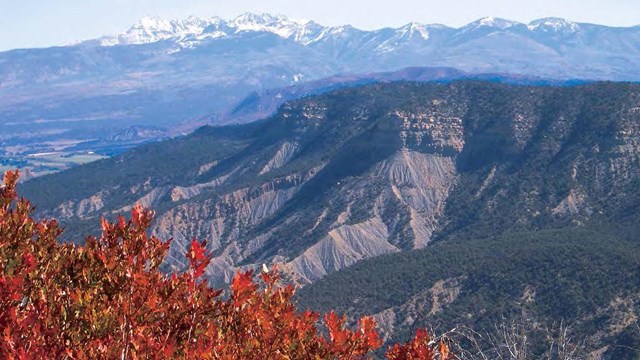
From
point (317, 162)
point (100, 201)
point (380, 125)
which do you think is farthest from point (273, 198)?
point (100, 201)

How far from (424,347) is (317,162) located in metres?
151

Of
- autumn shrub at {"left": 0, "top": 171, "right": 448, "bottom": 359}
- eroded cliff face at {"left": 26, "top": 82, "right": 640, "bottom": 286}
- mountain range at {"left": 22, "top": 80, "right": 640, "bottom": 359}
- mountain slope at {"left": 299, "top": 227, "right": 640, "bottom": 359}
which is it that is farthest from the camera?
eroded cliff face at {"left": 26, "top": 82, "right": 640, "bottom": 286}

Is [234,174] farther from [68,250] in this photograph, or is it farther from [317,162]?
[68,250]

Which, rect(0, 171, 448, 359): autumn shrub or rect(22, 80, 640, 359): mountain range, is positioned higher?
rect(0, 171, 448, 359): autumn shrub

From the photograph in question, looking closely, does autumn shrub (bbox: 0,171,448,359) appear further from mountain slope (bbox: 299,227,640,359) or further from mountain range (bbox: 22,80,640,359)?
mountain range (bbox: 22,80,640,359)

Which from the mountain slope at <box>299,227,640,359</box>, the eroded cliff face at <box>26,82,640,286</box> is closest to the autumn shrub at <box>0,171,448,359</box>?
the mountain slope at <box>299,227,640,359</box>

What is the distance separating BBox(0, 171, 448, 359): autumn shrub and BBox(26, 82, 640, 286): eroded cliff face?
9963 centimetres

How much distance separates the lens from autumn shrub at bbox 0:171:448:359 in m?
10.3

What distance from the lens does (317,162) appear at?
16225 centimetres

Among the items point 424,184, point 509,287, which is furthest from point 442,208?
point 509,287

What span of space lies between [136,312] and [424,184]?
432 feet

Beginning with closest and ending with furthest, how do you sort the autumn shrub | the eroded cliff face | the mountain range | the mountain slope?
1. the autumn shrub
2. the mountain slope
3. the mountain range
4. the eroded cliff face

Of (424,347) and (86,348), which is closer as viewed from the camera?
(86,348)

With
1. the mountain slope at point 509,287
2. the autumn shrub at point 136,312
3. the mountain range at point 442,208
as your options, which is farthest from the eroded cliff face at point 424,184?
the autumn shrub at point 136,312
